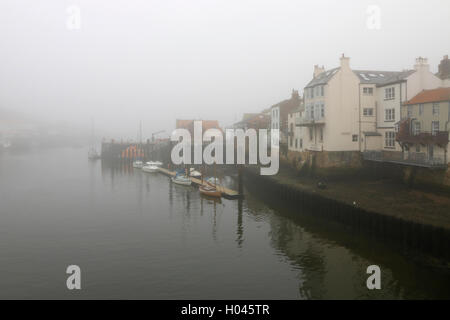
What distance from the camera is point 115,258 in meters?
24.1

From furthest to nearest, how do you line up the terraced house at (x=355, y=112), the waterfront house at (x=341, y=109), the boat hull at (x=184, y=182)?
the boat hull at (x=184, y=182), the waterfront house at (x=341, y=109), the terraced house at (x=355, y=112)

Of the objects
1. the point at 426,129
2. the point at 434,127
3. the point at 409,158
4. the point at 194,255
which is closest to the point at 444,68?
the point at 426,129

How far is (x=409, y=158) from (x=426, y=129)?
295 cm

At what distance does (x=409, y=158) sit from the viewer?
110ft

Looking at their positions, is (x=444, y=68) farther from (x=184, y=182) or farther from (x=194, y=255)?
(x=184, y=182)

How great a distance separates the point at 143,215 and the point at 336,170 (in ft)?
68.4

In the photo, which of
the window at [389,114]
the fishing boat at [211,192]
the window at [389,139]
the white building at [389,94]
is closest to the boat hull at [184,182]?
the fishing boat at [211,192]

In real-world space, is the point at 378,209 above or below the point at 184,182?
above

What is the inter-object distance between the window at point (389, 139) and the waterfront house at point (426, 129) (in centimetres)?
233

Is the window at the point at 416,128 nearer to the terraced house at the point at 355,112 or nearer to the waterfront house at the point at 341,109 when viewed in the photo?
the terraced house at the point at 355,112

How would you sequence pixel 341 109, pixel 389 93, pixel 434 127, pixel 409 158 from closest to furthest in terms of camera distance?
pixel 434 127
pixel 409 158
pixel 389 93
pixel 341 109

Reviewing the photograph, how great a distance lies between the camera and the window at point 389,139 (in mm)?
38184
